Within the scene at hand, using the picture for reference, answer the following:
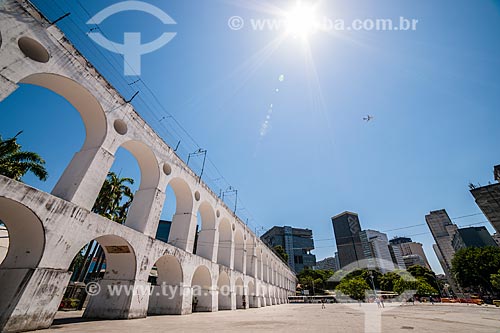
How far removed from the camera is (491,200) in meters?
43.3

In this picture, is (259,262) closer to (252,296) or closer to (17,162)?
(252,296)

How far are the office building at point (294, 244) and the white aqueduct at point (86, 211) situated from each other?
97.8 metres

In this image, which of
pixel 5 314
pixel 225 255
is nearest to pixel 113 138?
pixel 5 314

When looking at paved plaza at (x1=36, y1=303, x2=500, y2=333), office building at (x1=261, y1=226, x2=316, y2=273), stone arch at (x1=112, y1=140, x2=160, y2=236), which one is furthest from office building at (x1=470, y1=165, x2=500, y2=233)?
office building at (x1=261, y1=226, x2=316, y2=273)

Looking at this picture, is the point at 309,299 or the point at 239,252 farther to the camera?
the point at 309,299

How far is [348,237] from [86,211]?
129757mm

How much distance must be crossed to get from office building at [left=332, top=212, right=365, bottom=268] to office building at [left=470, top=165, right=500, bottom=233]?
7175 cm

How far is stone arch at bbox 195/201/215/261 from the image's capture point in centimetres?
1841

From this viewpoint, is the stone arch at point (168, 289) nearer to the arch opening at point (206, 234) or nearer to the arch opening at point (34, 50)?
the arch opening at point (206, 234)

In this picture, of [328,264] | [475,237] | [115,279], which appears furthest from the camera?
[328,264]

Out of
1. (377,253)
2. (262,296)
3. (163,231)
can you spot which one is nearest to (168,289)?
(262,296)

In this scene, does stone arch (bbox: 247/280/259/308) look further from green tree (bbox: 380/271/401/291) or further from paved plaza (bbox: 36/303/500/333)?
green tree (bbox: 380/271/401/291)

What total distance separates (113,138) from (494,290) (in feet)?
213

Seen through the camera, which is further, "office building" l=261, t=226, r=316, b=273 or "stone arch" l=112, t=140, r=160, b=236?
"office building" l=261, t=226, r=316, b=273
